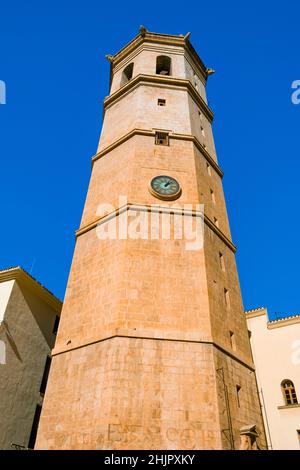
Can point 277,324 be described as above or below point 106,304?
above

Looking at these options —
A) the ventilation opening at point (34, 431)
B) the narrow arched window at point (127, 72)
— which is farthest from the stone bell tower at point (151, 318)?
the ventilation opening at point (34, 431)

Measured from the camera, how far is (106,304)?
14023 mm

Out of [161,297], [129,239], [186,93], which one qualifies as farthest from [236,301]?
[186,93]

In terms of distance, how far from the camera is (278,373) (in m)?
20.2

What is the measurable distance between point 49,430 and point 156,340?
4.64 meters

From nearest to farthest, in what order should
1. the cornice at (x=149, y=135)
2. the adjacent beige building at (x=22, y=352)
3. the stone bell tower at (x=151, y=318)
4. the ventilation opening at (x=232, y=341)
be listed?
the stone bell tower at (x=151, y=318), the ventilation opening at (x=232, y=341), the adjacent beige building at (x=22, y=352), the cornice at (x=149, y=135)

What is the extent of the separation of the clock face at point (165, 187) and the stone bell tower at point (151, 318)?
A: 0.06 m

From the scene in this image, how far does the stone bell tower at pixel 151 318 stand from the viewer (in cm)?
Answer: 1142

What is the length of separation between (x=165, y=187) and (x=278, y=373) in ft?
40.4

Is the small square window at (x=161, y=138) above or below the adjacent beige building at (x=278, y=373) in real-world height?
above

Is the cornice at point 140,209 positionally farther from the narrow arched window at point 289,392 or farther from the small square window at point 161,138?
the narrow arched window at point 289,392

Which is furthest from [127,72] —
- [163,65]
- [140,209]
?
[140,209]

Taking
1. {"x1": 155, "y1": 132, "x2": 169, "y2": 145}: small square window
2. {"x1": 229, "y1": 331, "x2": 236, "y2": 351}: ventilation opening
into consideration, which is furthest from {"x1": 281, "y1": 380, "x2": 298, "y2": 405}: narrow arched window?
{"x1": 155, "y1": 132, "x2": 169, "y2": 145}: small square window

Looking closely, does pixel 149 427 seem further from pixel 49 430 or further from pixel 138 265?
pixel 138 265
